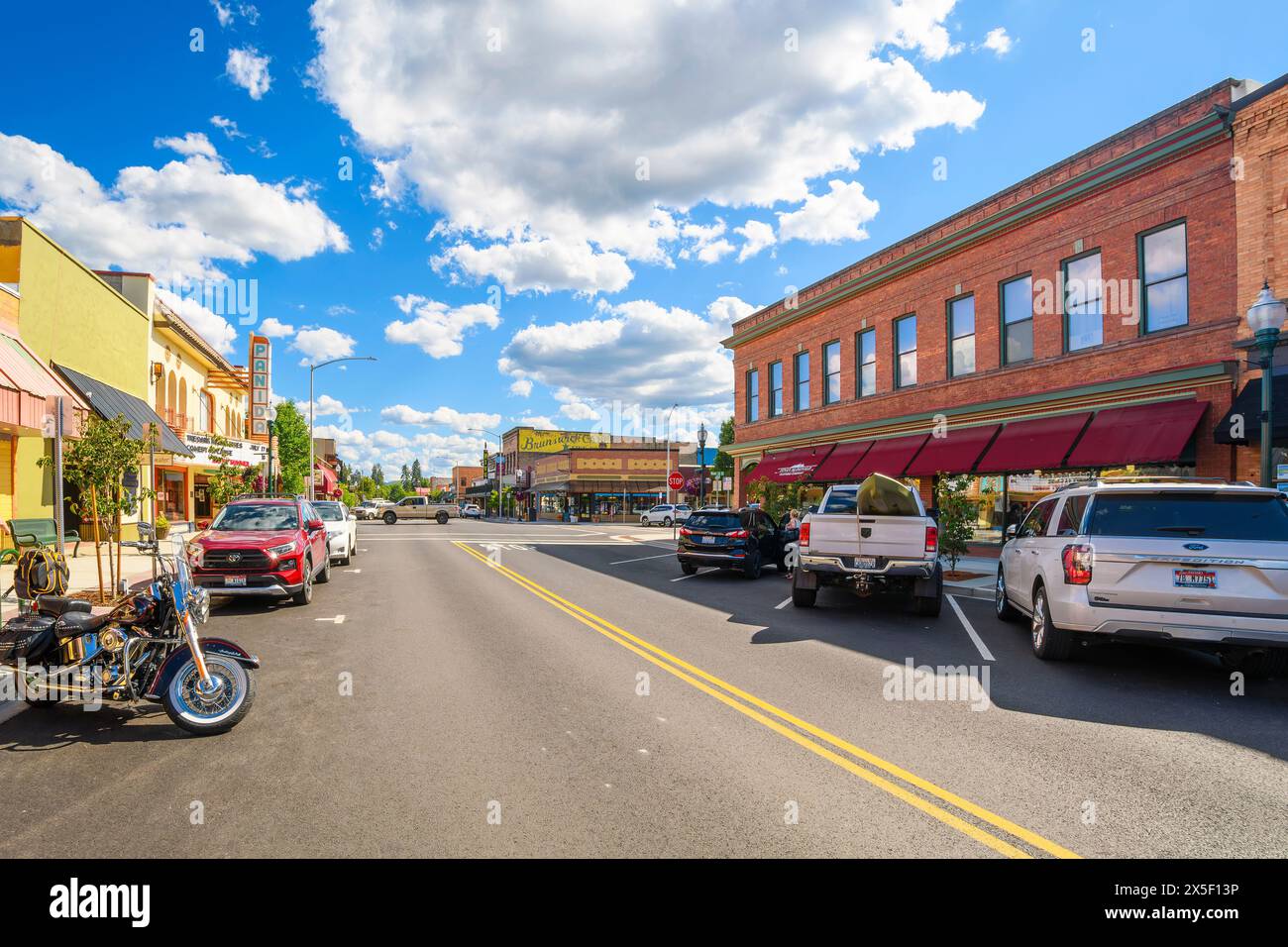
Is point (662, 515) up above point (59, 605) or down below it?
below

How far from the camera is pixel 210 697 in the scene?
18.2ft

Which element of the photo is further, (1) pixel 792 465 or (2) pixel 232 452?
(2) pixel 232 452

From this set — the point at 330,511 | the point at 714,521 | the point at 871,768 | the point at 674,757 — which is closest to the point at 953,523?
the point at 714,521

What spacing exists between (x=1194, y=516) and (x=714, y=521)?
10.7 m

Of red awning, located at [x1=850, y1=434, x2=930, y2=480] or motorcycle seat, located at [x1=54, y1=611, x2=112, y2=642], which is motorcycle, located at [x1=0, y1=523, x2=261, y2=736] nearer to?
motorcycle seat, located at [x1=54, y1=611, x2=112, y2=642]

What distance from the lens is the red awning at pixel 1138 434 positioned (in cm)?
1536

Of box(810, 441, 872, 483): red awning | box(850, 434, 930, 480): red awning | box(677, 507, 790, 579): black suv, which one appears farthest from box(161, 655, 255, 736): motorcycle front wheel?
box(810, 441, 872, 483): red awning

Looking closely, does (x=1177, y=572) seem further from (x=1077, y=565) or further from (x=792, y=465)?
(x=792, y=465)

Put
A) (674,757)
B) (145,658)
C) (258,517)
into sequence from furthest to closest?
1. (258,517)
2. (145,658)
3. (674,757)

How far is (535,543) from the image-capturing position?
2983 centimetres

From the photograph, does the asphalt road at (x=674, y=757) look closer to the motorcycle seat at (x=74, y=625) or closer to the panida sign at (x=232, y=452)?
the motorcycle seat at (x=74, y=625)

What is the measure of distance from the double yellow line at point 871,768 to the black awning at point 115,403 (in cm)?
1532
